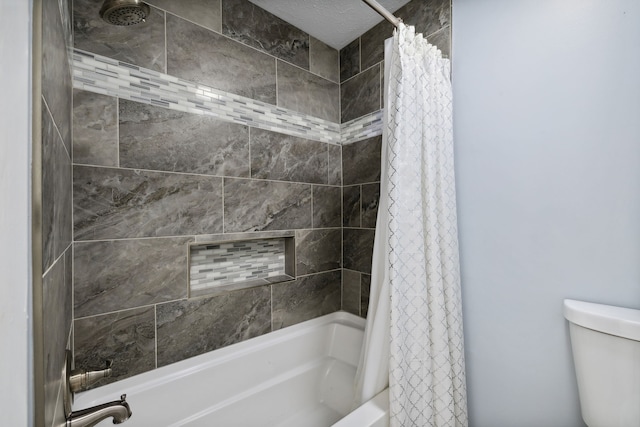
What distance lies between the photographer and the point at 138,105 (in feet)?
3.84

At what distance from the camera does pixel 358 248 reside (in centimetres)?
181

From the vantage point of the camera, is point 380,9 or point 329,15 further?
point 329,15

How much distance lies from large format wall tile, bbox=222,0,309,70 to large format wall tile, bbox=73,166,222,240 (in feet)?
2.77

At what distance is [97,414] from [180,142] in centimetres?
104

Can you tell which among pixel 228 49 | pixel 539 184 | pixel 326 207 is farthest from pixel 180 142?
pixel 539 184

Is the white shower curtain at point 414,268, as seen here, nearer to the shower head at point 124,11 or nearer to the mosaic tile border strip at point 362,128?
the mosaic tile border strip at point 362,128

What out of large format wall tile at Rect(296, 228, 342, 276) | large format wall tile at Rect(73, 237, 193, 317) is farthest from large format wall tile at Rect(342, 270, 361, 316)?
large format wall tile at Rect(73, 237, 193, 317)

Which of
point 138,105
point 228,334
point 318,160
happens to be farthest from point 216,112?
point 228,334

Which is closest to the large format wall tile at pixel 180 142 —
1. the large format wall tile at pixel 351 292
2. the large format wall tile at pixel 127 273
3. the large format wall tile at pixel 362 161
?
the large format wall tile at pixel 127 273

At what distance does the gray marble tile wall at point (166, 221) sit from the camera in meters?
1.06

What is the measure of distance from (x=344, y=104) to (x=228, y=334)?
1666 mm

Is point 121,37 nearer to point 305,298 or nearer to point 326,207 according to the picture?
point 326,207

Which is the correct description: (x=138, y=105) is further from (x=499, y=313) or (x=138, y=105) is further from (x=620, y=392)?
(x=620, y=392)

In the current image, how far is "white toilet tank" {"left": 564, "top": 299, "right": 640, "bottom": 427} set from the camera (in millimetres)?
802
